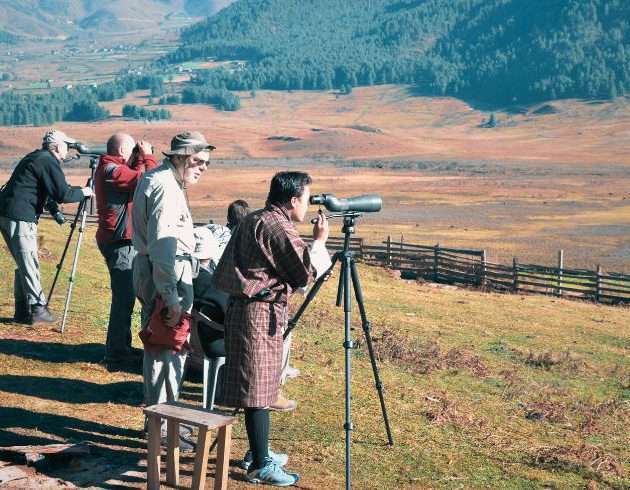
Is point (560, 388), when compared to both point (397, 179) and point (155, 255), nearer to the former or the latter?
point (155, 255)

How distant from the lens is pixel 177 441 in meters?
6.28

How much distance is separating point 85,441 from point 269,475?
1576 mm

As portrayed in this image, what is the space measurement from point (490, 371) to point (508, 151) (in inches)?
4417

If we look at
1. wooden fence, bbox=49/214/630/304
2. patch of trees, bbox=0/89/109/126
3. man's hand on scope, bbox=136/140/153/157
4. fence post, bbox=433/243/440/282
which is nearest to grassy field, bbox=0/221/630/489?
man's hand on scope, bbox=136/140/153/157

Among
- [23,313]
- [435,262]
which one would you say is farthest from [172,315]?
[435,262]

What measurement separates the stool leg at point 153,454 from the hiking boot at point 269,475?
0.65 metres

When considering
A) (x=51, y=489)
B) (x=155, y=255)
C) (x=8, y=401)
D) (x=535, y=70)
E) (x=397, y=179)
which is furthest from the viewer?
(x=535, y=70)

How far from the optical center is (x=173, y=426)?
6.20 meters

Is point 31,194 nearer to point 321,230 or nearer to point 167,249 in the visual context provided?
point 167,249

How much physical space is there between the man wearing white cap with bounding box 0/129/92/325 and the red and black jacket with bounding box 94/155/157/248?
38.7 inches

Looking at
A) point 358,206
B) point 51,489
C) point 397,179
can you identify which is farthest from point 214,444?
point 397,179

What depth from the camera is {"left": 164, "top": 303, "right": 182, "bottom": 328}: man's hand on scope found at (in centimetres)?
660

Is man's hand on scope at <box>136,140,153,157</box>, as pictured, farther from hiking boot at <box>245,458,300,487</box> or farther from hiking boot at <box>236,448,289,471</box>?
hiking boot at <box>245,458,300,487</box>

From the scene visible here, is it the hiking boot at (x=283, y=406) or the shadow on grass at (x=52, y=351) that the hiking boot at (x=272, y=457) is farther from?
the shadow on grass at (x=52, y=351)
